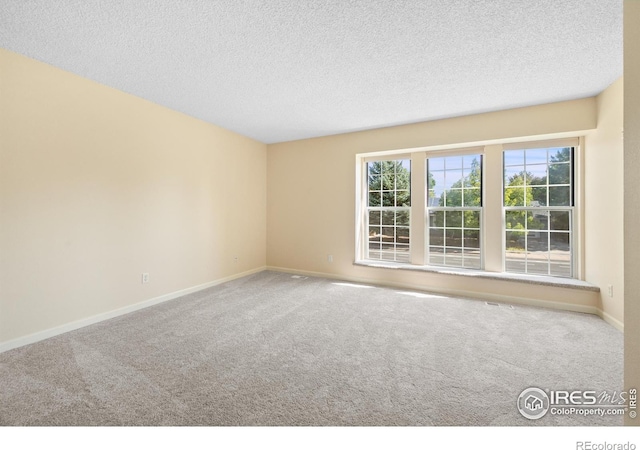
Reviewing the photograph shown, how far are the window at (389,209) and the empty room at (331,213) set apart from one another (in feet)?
0.12

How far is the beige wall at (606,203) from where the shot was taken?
2693 millimetres

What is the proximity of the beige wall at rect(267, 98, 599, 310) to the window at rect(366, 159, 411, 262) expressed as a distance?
1.28ft

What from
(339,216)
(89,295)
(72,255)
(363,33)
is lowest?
(89,295)

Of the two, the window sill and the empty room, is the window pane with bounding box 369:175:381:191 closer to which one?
the empty room

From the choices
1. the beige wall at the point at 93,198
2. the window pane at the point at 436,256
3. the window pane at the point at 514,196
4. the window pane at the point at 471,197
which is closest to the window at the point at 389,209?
the window pane at the point at 436,256

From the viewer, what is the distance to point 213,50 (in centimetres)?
222

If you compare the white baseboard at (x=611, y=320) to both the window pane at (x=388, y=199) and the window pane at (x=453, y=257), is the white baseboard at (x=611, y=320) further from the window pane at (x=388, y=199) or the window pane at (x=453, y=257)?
the window pane at (x=388, y=199)

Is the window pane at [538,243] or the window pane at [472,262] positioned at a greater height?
the window pane at [538,243]

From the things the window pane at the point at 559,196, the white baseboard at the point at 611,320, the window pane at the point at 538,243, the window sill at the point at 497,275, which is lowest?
the white baseboard at the point at 611,320

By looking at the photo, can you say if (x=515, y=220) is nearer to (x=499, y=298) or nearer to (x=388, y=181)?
(x=499, y=298)

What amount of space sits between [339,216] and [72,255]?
356 cm

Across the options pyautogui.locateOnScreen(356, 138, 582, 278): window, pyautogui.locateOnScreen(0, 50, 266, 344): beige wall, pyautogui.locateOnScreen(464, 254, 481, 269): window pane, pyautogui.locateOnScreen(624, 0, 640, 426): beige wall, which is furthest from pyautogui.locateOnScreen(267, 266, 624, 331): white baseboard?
pyautogui.locateOnScreen(624, 0, 640, 426): beige wall
